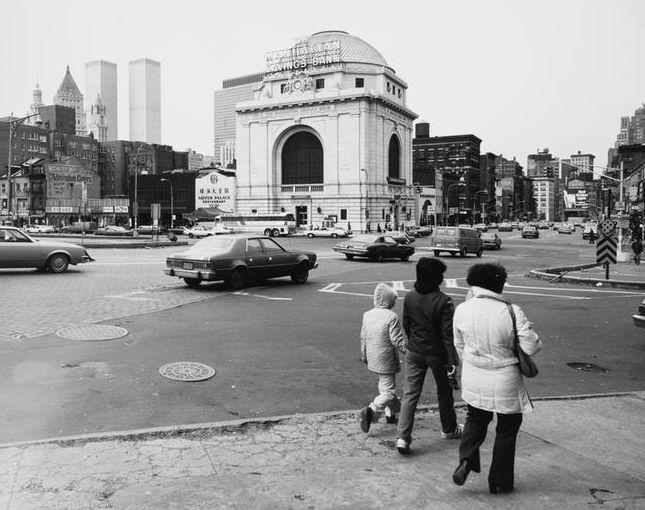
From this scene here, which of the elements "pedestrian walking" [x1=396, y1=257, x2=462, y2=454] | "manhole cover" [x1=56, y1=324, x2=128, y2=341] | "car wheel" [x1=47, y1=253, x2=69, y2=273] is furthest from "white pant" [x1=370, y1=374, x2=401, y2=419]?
"car wheel" [x1=47, y1=253, x2=69, y2=273]

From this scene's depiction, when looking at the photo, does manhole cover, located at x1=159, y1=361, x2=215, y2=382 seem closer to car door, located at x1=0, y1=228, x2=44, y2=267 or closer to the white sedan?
car door, located at x1=0, y1=228, x2=44, y2=267

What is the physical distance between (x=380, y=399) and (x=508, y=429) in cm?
168

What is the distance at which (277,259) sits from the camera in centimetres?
1888

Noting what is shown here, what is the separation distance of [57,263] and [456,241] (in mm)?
23332

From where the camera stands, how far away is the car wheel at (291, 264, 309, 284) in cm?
1962

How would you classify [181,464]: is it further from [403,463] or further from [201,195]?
[201,195]

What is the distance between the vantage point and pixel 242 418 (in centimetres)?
661

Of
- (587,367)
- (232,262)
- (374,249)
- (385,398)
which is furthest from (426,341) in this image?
(374,249)

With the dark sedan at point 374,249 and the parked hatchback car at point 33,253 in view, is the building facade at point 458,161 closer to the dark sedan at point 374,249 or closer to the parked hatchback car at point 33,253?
the dark sedan at point 374,249

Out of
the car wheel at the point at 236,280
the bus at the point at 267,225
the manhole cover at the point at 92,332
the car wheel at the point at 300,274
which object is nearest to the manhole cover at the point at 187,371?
the manhole cover at the point at 92,332

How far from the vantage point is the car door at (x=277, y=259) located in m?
18.7

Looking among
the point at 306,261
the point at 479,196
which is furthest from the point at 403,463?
the point at 479,196

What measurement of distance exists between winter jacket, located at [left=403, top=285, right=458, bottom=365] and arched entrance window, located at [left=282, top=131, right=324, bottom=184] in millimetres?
90148

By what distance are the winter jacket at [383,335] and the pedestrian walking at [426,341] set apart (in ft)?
0.96
